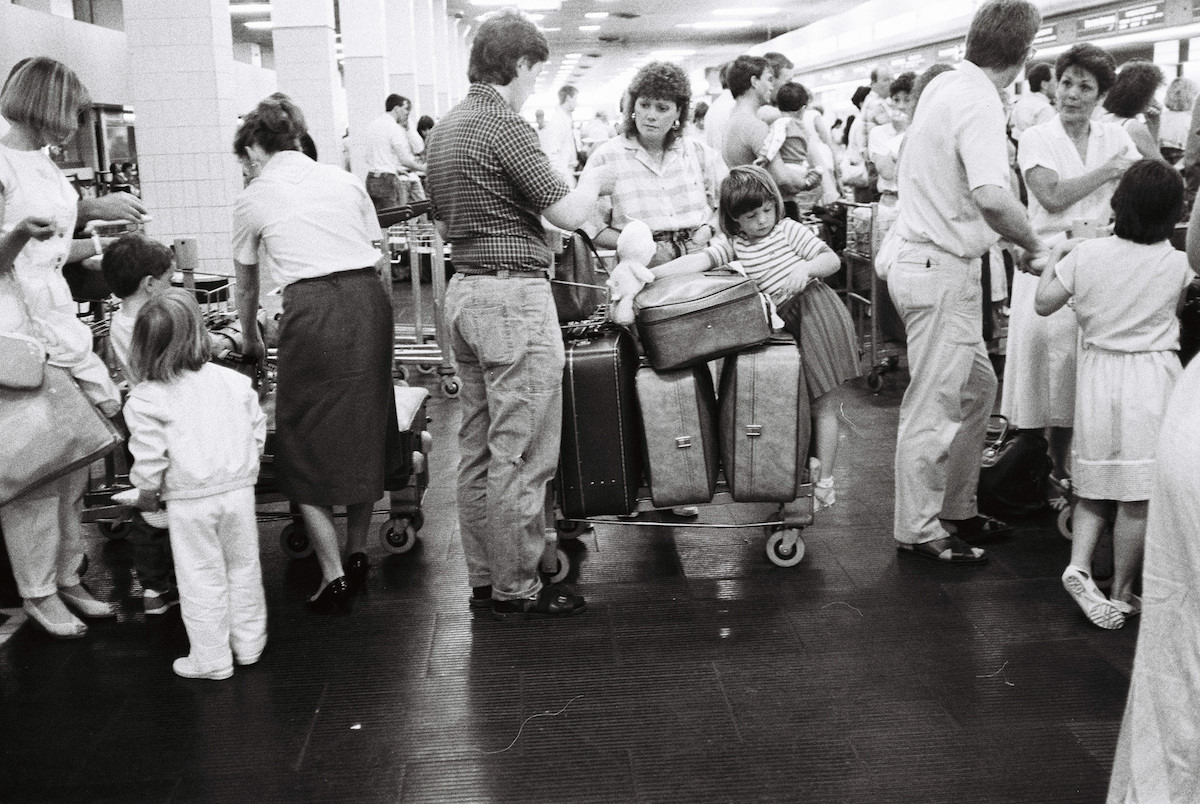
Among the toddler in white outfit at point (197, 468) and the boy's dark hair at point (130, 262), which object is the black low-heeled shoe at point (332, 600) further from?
the boy's dark hair at point (130, 262)

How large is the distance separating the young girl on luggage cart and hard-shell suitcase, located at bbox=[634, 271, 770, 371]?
9.9 inches

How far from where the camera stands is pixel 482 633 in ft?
12.1

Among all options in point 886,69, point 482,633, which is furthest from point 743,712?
point 886,69

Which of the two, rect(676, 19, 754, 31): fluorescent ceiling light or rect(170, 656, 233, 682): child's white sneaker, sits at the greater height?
rect(676, 19, 754, 31): fluorescent ceiling light

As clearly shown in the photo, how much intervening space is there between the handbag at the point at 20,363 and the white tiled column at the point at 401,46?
18399 millimetres

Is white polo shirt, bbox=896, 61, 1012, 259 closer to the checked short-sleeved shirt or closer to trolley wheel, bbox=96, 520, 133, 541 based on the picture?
the checked short-sleeved shirt

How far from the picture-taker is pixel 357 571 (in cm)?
409

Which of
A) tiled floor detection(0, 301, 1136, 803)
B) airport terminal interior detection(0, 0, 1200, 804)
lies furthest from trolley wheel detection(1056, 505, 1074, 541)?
tiled floor detection(0, 301, 1136, 803)

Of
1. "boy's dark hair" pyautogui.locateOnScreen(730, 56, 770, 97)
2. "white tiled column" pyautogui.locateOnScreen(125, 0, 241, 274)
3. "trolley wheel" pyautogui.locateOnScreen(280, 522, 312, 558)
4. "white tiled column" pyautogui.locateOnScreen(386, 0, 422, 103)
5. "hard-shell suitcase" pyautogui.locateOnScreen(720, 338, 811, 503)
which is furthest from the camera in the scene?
"white tiled column" pyautogui.locateOnScreen(386, 0, 422, 103)

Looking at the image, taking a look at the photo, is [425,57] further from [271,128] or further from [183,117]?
[271,128]

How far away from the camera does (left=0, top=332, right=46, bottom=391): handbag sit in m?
3.34

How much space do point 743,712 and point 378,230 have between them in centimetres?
200

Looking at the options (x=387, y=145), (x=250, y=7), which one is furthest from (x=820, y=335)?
(x=250, y=7)

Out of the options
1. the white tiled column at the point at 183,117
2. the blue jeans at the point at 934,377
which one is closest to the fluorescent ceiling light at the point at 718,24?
the white tiled column at the point at 183,117
